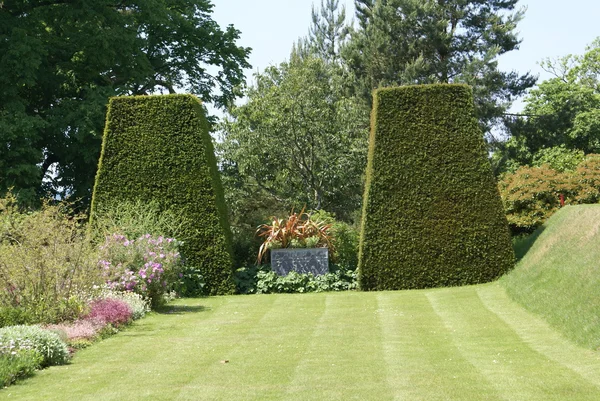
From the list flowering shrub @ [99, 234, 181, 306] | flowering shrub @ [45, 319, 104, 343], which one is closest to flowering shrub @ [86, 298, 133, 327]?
flowering shrub @ [45, 319, 104, 343]

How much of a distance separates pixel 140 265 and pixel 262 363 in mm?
5823

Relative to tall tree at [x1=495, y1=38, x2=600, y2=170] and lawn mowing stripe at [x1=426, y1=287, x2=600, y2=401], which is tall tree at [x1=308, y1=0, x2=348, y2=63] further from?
lawn mowing stripe at [x1=426, y1=287, x2=600, y2=401]

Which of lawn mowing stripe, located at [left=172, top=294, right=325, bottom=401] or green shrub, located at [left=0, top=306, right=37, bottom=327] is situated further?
A: green shrub, located at [left=0, top=306, right=37, bottom=327]

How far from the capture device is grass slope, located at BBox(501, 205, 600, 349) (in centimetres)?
923

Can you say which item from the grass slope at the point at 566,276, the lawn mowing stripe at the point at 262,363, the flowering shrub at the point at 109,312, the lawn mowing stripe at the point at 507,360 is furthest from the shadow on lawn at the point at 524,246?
the flowering shrub at the point at 109,312

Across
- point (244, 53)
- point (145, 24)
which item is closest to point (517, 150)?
point (244, 53)

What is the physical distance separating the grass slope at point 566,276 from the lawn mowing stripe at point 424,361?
151cm

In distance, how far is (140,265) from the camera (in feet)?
42.9

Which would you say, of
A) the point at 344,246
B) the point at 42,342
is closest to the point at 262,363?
the point at 42,342

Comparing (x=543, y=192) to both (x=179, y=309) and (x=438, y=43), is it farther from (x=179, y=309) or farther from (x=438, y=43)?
(x=438, y=43)

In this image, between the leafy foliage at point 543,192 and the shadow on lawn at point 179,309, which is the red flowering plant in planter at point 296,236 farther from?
the leafy foliage at point 543,192

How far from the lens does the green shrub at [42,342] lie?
7.92 metres

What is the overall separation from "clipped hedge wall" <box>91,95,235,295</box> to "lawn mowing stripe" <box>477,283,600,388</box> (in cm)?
558

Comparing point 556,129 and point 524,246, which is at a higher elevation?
point 556,129
